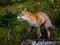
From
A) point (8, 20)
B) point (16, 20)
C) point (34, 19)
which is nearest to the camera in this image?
point (34, 19)

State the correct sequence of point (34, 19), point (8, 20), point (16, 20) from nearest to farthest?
point (34, 19), point (8, 20), point (16, 20)

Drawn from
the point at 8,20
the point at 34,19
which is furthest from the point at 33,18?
the point at 8,20

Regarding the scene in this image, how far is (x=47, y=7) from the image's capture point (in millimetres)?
14422

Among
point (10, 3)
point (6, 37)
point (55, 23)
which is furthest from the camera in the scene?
point (10, 3)

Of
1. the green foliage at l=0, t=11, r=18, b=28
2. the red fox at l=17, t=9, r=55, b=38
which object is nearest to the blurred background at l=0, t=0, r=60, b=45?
the green foliage at l=0, t=11, r=18, b=28

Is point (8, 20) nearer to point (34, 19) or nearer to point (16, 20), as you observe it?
point (16, 20)

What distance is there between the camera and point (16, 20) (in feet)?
42.4

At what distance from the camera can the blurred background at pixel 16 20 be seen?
12.0 meters

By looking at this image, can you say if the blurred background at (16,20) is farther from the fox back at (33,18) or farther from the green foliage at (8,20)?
the fox back at (33,18)

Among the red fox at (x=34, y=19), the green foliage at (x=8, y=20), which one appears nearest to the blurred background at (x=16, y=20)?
the green foliage at (x=8, y=20)

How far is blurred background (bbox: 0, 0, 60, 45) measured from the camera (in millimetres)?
12016

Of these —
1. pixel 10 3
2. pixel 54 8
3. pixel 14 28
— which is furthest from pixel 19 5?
pixel 14 28

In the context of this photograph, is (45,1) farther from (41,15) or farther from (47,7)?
(41,15)

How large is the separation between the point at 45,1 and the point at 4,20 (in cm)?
277
